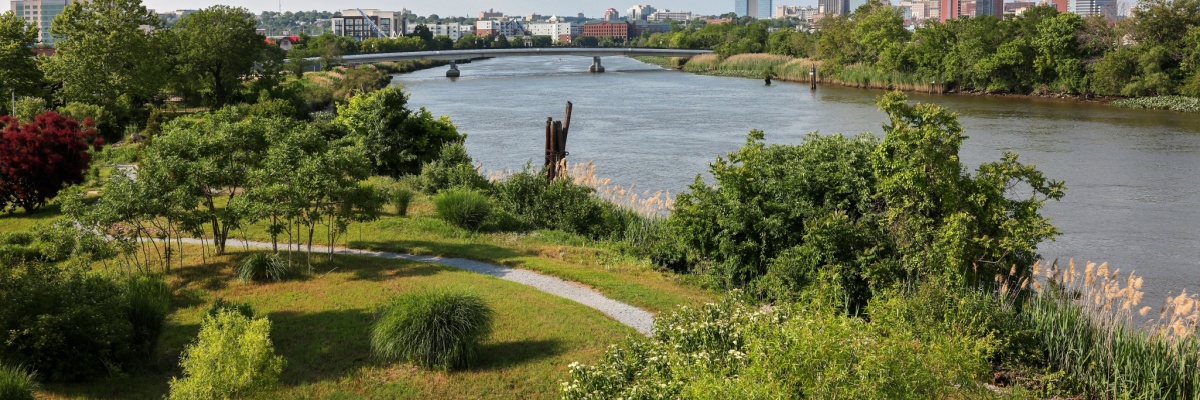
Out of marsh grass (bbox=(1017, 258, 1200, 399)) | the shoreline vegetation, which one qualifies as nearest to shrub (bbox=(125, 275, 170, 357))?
marsh grass (bbox=(1017, 258, 1200, 399))

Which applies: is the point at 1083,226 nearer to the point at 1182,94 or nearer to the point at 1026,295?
the point at 1026,295

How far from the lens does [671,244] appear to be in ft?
69.5

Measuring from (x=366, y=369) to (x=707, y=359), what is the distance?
5.80 meters

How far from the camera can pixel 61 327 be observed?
13.4 m

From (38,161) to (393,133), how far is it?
9723 millimetres

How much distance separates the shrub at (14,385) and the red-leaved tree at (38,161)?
46.3 ft

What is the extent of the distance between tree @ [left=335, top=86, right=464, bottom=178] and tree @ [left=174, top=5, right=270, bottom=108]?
18.9m

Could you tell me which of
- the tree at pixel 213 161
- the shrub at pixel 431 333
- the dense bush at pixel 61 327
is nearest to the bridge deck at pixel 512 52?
the tree at pixel 213 161

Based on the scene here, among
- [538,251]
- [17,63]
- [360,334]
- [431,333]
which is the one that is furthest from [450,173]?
[17,63]

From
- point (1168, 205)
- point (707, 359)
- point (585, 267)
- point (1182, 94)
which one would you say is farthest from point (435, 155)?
point (1182, 94)

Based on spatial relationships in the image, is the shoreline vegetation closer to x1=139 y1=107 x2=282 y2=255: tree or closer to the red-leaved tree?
x1=139 y1=107 x2=282 y2=255: tree

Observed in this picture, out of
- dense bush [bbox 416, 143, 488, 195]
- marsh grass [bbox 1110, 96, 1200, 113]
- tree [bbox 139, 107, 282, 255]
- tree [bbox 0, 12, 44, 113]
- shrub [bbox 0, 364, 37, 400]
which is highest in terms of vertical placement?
tree [bbox 0, 12, 44, 113]

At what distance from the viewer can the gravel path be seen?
16.8 metres

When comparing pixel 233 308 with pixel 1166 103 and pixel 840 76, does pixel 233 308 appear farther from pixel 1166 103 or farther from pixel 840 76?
pixel 840 76
